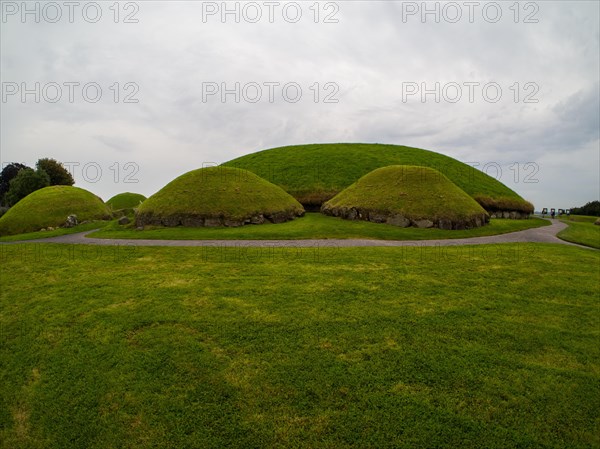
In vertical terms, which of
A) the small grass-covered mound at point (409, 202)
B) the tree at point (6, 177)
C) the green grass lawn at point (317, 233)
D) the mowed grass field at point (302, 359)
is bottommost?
the mowed grass field at point (302, 359)

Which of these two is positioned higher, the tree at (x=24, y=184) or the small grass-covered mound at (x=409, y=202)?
the tree at (x=24, y=184)

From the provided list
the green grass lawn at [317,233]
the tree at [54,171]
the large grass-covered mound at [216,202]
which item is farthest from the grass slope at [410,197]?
the tree at [54,171]

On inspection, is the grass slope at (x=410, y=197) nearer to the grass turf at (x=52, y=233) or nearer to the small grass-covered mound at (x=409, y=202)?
the small grass-covered mound at (x=409, y=202)

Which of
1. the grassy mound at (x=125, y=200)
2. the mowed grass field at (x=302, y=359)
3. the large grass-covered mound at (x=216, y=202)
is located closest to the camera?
the mowed grass field at (x=302, y=359)

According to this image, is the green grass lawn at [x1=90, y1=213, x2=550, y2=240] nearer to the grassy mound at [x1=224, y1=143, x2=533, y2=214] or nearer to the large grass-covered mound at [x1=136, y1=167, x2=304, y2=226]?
the large grass-covered mound at [x1=136, y1=167, x2=304, y2=226]

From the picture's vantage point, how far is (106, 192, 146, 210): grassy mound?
62.7 m

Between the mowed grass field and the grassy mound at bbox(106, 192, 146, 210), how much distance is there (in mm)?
55076

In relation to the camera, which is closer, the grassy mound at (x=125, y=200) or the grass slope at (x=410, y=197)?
the grass slope at (x=410, y=197)

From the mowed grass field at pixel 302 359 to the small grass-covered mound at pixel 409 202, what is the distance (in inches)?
536

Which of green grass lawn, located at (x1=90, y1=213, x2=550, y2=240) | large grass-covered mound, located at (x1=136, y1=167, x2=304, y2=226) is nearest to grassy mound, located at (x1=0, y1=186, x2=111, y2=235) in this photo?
large grass-covered mound, located at (x1=136, y1=167, x2=304, y2=226)

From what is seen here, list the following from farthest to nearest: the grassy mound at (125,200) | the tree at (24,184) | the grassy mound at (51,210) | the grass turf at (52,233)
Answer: the grassy mound at (125,200) → the tree at (24,184) → the grassy mound at (51,210) → the grass turf at (52,233)

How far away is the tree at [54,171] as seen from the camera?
63669 mm

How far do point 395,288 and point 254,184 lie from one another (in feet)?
84.2

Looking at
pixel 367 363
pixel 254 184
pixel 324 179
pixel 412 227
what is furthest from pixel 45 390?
pixel 324 179
